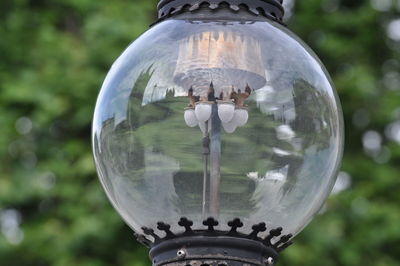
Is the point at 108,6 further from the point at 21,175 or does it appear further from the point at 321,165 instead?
the point at 321,165

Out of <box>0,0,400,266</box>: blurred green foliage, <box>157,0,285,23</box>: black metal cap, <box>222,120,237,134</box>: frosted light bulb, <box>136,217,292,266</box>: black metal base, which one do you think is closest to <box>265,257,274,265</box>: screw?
<box>136,217,292,266</box>: black metal base

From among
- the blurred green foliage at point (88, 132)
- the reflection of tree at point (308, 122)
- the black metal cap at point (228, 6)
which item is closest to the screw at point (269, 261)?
the reflection of tree at point (308, 122)

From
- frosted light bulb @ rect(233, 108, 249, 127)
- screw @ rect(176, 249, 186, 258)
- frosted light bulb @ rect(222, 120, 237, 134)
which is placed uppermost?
frosted light bulb @ rect(233, 108, 249, 127)

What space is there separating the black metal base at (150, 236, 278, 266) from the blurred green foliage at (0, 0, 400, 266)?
527cm

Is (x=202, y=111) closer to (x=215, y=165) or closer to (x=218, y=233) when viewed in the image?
(x=215, y=165)

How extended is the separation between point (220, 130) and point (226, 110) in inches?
1.9

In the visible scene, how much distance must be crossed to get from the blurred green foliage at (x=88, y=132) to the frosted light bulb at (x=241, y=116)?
17.6 feet

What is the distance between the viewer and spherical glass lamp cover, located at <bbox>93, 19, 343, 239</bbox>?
241cm

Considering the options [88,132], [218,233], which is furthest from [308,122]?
[88,132]

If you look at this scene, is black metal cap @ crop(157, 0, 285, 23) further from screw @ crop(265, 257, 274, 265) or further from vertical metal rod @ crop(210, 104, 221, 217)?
screw @ crop(265, 257, 274, 265)

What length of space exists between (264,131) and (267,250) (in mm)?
266

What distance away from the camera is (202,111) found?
7.91 ft

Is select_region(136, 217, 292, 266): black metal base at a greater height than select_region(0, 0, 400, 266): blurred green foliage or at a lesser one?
lesser

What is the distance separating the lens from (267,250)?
8.18ft
